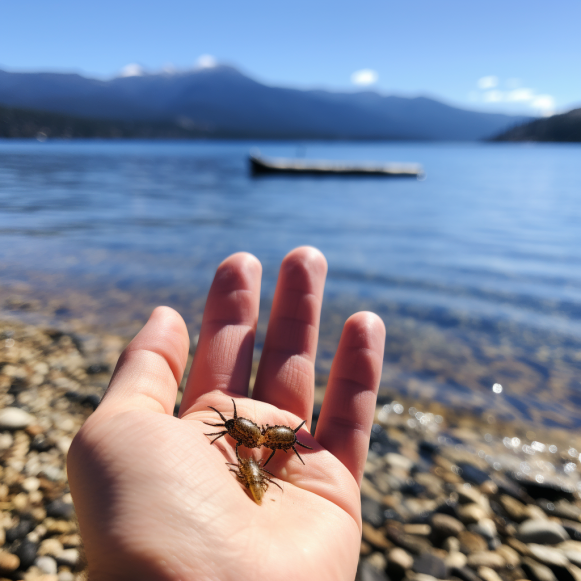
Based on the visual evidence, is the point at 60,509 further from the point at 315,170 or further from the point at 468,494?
the point at 315,170

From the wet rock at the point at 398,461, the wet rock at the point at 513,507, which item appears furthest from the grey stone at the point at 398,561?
the wet rock at the point at 513,507

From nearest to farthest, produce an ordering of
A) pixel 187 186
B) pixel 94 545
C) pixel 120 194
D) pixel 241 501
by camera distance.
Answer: pixel 94 545
pixel 241 501
pixel 120 194
pixel 187 186

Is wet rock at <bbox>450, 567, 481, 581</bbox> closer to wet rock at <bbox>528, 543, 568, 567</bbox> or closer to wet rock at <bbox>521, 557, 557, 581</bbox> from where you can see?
wet rock at <bbox>521, 557, 557, 581</bbox>

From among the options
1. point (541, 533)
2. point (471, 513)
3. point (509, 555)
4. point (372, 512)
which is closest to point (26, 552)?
point (372, 512)

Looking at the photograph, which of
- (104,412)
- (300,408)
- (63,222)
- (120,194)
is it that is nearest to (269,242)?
(63,222)

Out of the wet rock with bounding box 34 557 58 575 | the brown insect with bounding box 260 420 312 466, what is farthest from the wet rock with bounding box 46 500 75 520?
the brown insect with bounding box 260 420 312 466

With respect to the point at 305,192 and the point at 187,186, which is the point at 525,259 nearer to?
the point at 305,192
